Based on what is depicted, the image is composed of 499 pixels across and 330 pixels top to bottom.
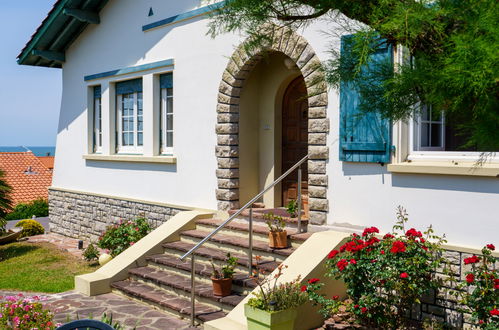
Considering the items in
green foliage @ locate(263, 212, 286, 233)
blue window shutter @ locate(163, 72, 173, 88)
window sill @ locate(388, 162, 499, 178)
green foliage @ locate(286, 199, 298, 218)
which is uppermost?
blue window shutter @ locate(163, 72, 173, 88)

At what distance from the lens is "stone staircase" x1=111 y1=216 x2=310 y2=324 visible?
6.77m

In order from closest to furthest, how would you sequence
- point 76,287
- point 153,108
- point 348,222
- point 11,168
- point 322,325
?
point 322,325 → point 348,222 → point 76,287 → point 153,108 → point 11,168

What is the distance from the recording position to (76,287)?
315 inches

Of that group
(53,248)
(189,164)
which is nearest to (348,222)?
(189,164)

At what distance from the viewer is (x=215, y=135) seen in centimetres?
926

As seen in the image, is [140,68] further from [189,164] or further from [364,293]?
[364,293]

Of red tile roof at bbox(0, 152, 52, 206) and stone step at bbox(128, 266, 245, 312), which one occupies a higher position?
red tile roof at bbox(0, 152, 52, 206)

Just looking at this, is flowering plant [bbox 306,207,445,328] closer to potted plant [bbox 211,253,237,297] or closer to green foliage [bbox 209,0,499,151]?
potted plant [bbox 211,253,237,297]

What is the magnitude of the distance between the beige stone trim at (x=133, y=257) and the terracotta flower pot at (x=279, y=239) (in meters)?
2.12

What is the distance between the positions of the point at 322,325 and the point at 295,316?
2.25ft

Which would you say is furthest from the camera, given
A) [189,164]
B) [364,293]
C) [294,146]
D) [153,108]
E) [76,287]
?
[153,108]

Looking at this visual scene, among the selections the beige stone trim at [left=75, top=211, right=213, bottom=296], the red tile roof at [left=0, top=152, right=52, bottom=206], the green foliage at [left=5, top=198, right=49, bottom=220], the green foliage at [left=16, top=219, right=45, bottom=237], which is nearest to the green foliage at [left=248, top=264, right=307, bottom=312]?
the beige stone trim at [left=75, top=211, right=213, bottom=296]

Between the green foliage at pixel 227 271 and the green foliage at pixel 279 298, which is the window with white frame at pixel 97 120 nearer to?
the green foliage at pixel 227 271

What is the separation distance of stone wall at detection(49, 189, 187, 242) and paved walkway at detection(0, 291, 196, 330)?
272cm
